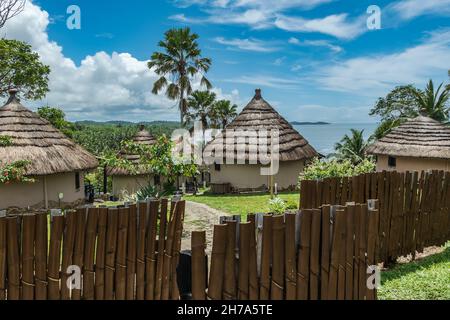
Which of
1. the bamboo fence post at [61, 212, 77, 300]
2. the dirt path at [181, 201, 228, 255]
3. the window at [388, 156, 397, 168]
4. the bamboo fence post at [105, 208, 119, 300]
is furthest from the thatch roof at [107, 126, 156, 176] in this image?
the bamboo fence post at [61, 212, 77, 300]

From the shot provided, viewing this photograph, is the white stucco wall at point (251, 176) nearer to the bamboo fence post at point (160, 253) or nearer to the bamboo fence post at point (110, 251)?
the bamboo fence post at point (160, 253)

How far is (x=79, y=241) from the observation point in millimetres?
3637

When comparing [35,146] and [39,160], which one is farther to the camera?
[35,146]

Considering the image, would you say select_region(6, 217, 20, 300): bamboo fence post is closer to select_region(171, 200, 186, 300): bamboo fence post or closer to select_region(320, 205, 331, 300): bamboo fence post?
select_region(171, 200, 186, 300): bamboo fence post

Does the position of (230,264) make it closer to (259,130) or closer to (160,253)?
(160,253)

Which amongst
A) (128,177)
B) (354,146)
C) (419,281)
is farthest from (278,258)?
(354,146)

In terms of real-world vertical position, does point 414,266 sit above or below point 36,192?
→ below

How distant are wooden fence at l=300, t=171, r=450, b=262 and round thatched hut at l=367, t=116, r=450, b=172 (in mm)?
13717

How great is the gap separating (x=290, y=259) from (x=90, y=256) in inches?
79.5

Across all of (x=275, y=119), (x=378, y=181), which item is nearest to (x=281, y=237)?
(x=378, y=181)

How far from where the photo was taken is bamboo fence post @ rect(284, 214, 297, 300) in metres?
3.50

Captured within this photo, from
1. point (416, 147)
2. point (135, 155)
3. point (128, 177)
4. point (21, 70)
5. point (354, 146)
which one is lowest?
point (128, 177)

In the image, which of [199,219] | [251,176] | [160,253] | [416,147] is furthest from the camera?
[416,147]
